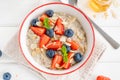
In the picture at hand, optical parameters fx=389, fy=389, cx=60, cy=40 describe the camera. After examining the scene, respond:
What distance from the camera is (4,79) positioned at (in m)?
1.03

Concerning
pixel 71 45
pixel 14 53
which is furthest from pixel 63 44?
pixel 14 53

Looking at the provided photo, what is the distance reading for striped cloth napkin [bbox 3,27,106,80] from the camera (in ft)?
3.34

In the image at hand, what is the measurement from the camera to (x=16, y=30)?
1.06m

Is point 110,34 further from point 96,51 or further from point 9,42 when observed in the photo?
point 9,42

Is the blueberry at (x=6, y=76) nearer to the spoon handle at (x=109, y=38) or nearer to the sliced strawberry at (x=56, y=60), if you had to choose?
the sliced strawberry at (x=56, y=60)

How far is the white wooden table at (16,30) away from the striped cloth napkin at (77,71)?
0.09ft

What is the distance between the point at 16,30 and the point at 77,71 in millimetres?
200

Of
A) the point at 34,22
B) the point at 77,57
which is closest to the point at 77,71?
the point at 77,57

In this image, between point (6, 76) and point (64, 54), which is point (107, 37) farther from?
point (6, 76)

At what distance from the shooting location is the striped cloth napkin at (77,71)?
3.34ft

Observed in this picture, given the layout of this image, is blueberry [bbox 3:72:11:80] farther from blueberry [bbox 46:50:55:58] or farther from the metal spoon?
the metal spoon

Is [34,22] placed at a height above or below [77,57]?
above

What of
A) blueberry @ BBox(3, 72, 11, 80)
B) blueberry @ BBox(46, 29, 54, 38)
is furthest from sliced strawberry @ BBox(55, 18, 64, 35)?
blueberry @ BBox(3, 72, 11, 80)

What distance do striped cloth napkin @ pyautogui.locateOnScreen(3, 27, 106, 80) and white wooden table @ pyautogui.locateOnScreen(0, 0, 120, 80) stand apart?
3cm
